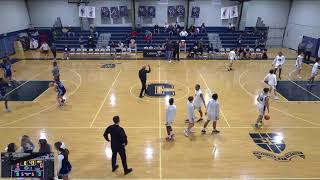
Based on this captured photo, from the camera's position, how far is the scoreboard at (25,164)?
439 cm

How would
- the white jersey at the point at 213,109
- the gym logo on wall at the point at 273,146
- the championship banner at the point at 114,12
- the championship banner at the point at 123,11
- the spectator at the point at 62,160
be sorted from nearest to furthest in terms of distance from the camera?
the spectator at the point at 62,160, the gym logo on wall at the point at 273,146, the white jersey at the point at 213,109, the championship banner at the point at 123,11, the championship banner at the point at 114,12

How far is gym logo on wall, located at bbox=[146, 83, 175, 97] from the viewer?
48.1 feet

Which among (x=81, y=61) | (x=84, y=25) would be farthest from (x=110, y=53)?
(x=84, y=25)

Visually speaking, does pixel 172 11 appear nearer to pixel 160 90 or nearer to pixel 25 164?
pixel 160 90

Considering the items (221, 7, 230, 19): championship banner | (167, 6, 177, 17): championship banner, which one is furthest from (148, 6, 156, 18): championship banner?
(221, 7, 230, 19): championship banner

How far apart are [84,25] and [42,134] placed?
22.3 m

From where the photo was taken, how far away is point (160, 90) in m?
15.3

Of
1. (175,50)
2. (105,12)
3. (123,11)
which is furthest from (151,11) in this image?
(175,50)

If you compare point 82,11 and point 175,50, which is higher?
point 82,11

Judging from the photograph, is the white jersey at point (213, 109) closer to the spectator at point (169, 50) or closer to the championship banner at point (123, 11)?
the spectator at point (169, 50)

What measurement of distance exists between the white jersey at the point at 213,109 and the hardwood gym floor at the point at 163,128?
2.75 feet

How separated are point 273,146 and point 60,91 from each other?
8974mm

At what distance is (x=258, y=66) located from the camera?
2142 cm

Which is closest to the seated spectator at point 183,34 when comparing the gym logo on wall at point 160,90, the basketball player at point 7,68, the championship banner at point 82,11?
the championship banner at point 82,11
